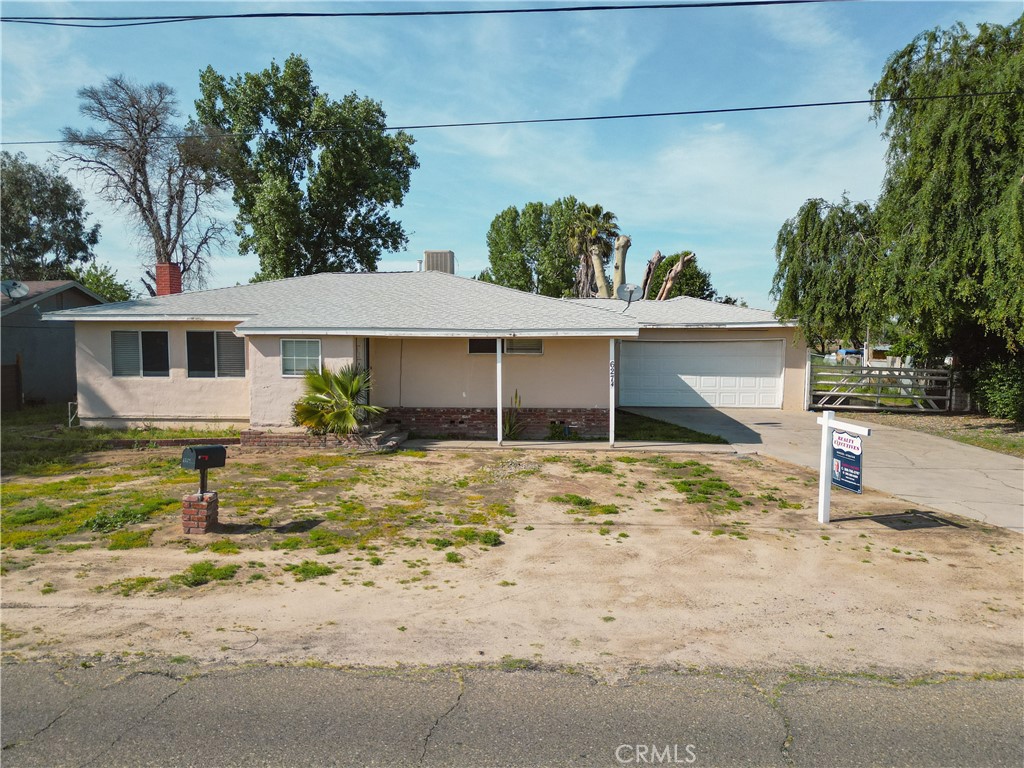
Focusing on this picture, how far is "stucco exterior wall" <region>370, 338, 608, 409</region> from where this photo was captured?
46.9 feet

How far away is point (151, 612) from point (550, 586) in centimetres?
349

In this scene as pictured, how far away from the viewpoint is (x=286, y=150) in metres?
29.2

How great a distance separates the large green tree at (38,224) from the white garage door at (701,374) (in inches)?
1545

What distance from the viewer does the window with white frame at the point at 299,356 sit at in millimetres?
13375

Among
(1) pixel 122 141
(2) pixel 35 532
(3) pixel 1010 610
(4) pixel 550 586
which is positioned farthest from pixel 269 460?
(1) pixel 122 141

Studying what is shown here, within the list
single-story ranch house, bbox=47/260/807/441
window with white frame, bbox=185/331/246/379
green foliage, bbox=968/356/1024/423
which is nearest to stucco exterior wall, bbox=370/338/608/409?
single-story ranch house, bbox=47/260/807/441

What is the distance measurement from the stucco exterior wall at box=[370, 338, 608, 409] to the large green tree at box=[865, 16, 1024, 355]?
7.96 meters

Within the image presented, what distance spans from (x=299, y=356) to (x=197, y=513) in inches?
264

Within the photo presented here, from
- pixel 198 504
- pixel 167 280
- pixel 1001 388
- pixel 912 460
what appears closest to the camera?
pixel 198 504

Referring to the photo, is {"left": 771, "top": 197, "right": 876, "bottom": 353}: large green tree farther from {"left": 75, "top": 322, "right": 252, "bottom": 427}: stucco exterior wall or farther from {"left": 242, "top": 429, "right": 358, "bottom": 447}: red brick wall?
{"left": 75, "top": 322, "right": 252, "bottom": 427}: stucco exterior wall

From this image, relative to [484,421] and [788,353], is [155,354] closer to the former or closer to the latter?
[484,421]

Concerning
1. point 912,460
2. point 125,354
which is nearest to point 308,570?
point 125,354

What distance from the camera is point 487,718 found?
3.79 m

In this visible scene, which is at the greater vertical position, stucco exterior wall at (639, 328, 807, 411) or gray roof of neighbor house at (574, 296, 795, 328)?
gray roof of neighbor house at (574, 296, 795, 328)
